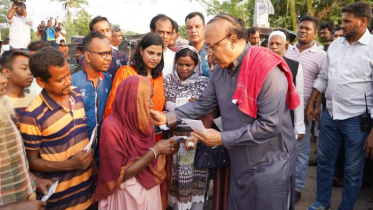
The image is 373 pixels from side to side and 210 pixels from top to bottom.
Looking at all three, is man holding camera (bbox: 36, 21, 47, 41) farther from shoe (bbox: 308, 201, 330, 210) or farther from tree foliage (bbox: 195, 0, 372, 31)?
shoe (bbox: 308, 201, 330, 210)

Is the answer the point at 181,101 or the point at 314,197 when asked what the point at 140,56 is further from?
the point at 314,197

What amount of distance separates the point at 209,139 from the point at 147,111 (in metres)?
0.55

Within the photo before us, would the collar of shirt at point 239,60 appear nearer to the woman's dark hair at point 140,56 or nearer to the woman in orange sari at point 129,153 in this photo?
the woman in orange sari at point 129,153

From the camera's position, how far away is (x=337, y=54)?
3.35 metres

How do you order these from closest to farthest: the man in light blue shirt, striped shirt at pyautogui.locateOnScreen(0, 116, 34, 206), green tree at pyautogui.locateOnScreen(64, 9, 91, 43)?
1. striped shirt at pyautogui.locateOnScreen(0, 116, 34, 206)
2. the man in light blue shirt
3. green tree at pyautogui.locateOnScreen(64, 9, 91, 43)

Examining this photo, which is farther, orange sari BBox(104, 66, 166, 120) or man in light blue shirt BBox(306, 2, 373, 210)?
man in light blue shirt BBox(306, 2, 373, 210)

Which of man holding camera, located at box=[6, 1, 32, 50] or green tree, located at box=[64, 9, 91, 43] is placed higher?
green tree, located at box=[64, 9, 91, 43]

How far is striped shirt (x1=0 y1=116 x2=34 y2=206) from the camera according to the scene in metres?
1.51

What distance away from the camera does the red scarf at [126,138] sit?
2.14 metres

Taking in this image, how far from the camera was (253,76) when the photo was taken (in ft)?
6.73

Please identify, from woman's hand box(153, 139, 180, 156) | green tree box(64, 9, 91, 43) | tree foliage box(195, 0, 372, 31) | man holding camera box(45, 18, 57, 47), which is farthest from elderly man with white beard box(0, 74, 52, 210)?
green tree box(64, 9, 91, 43)

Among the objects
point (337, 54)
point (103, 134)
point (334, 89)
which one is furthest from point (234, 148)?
point (337, 54)

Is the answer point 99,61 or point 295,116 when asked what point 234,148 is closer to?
point 295,116

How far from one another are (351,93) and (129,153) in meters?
2.53
